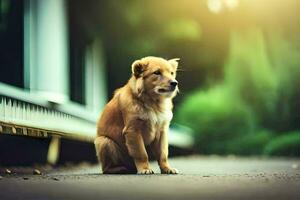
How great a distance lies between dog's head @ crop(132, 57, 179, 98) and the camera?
3.19 meters

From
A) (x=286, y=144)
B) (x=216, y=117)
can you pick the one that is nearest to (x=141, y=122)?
(x=216, y=117)

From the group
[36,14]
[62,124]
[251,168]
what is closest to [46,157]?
[62,124]

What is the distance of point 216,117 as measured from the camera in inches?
176

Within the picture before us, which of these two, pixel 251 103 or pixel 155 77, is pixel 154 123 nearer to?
pixel 155 77

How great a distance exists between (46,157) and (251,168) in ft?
4.13

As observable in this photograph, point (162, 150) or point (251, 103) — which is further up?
point (251, 103)

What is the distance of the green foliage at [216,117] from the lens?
4438mm

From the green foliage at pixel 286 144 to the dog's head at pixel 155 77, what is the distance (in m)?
1.55

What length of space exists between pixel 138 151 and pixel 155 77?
14.0 inches

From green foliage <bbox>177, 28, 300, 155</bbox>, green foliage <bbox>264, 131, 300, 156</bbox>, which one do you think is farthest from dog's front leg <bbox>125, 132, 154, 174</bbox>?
green foliage <bbox>264, 131, 300, 156</bbox>

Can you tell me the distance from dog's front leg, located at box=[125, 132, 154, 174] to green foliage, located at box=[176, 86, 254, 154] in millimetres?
1251

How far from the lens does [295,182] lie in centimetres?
301

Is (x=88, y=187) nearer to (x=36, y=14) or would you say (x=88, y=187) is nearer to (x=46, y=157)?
(x=46, y=157)

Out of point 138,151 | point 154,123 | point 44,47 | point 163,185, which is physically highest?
point 44,47
